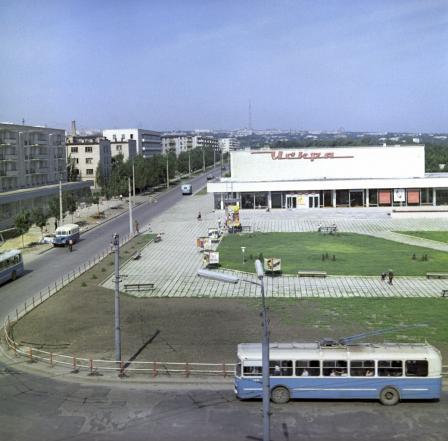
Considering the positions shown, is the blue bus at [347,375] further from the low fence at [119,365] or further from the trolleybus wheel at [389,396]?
the low fence at [119,365]

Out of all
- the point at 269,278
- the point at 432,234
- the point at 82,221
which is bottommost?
the point at 269,278

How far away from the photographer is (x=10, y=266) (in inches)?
1366

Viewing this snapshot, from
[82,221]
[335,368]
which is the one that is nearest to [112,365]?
[335,368]

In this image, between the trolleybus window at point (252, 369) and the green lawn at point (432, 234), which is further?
the green lawn at point (432, 234)

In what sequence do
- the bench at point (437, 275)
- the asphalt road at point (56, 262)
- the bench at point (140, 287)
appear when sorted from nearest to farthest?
the asphalt road at point (56, 262)
the bench at point (140, 287)
the bench at point (437, 275)

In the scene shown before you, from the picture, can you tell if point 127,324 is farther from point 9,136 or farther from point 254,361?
point 9,136

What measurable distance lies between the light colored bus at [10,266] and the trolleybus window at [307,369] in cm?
2110

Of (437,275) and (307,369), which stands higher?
(307,369)

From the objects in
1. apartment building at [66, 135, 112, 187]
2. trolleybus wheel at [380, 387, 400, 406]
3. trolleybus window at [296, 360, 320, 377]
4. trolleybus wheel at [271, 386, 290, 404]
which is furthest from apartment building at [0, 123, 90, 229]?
trolleybus wheel at [380, 387, 400, 406]

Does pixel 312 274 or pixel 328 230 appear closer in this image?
pixel 312 274

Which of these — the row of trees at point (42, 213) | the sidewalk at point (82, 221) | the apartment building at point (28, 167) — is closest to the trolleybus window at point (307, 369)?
the sidewalk at point (82, 221)

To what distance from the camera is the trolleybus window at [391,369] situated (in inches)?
693

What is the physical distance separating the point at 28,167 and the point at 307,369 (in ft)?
190

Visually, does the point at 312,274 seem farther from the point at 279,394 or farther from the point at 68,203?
the point at 68,203
